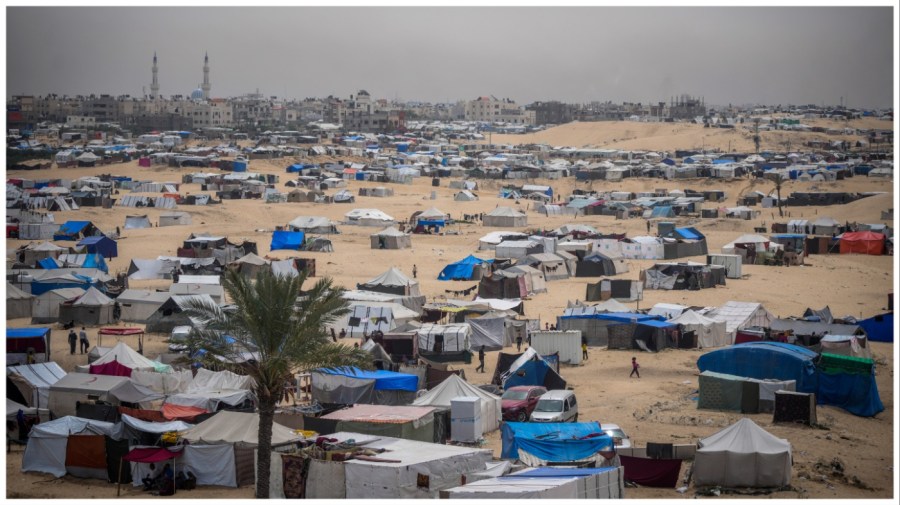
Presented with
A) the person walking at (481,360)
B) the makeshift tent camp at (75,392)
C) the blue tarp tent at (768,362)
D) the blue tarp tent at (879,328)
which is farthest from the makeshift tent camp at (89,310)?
the blue tarp tent at (879,328)

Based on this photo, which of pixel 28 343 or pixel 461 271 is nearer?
pixel 28 343

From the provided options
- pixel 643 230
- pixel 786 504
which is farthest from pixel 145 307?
pixel 643 230

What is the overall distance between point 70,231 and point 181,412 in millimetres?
27510

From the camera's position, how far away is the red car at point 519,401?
1666 centimetres

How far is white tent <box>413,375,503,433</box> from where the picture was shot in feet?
52.8

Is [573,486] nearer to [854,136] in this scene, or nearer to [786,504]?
[786,504]

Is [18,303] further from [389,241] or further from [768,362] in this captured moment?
[768,362]

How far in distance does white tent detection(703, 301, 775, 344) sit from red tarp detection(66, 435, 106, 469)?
13801 millimetres

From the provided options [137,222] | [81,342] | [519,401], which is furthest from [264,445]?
[137,222]

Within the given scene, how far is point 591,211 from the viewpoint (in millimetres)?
54969

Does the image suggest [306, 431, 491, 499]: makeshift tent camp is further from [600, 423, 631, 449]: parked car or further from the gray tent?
the gray tent

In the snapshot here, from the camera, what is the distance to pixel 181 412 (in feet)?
51.6

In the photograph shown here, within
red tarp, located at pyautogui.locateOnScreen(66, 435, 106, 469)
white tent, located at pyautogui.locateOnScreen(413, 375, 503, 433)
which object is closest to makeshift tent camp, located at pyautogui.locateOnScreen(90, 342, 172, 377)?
red tarp, located at pyautogui.locateOnScreen(66, 435, 106, 469)

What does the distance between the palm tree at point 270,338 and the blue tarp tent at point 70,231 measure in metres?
29.1
